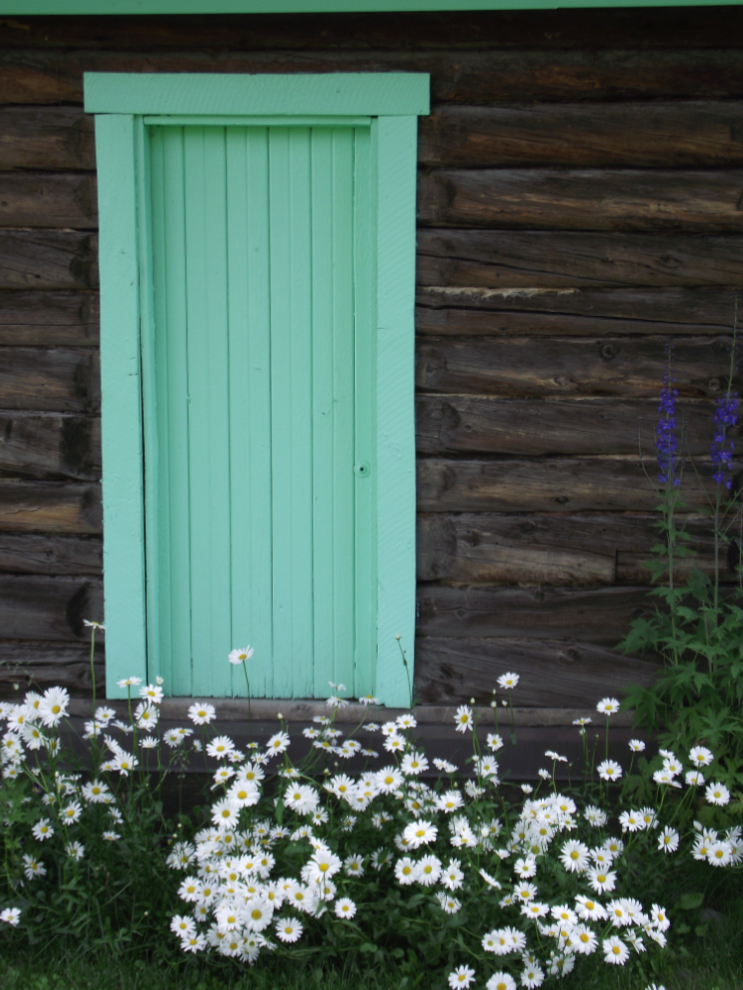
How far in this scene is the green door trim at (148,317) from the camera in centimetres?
277

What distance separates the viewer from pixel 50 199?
2.85m

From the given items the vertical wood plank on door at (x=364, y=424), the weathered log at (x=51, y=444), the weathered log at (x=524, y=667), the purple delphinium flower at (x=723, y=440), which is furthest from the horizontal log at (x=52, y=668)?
the purple delphinium flower at (x=723, y=440)

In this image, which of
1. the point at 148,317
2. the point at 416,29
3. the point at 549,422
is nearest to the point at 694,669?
the point at 549,422

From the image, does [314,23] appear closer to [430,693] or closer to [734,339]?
[734,339]

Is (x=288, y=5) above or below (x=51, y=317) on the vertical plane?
above

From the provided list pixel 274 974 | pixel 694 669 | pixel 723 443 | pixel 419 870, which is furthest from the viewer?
pixel 723 443

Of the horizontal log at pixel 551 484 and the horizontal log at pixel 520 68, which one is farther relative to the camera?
the horizontal log at pixel 551 484

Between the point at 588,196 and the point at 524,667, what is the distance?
5.84 feet

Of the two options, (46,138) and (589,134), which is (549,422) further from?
(46,138)

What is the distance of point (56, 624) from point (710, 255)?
284 cm

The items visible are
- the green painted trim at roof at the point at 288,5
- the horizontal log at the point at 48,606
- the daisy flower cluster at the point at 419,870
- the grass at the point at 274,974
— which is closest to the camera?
the daisy flower cluster at the point at 419,870

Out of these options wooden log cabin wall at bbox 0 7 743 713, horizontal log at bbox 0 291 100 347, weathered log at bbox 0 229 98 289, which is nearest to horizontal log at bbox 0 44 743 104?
wooden log cabin wall at bbox 0 7 743 713

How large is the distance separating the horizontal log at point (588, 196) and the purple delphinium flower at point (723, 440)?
71 centimetres

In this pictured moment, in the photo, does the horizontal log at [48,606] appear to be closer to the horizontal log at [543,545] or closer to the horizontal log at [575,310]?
the horizontal log at [543,545]
